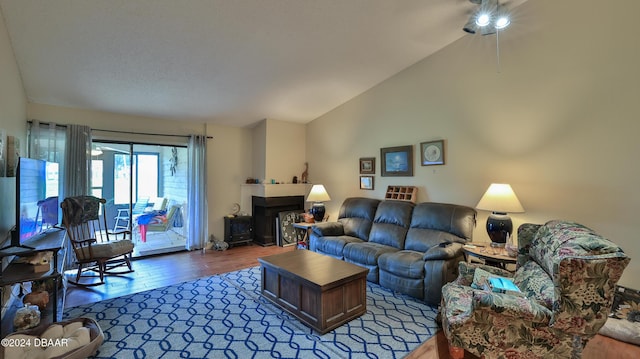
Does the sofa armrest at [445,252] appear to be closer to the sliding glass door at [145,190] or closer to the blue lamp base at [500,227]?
the blue lamp base at [500,227]

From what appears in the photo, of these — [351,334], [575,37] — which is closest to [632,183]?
[575,37]

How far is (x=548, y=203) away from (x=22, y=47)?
18.3 feet

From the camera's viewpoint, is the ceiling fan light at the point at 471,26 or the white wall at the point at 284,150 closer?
the ceiling fan light at the point at 471,26

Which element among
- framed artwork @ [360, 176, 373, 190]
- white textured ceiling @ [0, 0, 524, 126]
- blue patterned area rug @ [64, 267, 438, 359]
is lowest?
blue patterned area rug @ [64, 267, 438, 359]

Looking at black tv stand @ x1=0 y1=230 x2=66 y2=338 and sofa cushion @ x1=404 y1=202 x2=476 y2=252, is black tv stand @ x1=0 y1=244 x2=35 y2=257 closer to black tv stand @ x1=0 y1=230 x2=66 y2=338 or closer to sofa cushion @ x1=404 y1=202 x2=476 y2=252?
black tv stand @ x1=0 y1=230 x2=66 y2=338

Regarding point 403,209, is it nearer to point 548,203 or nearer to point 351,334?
point 548,203

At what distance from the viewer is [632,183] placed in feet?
8.17

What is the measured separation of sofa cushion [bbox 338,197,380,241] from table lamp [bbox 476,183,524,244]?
1683 mm

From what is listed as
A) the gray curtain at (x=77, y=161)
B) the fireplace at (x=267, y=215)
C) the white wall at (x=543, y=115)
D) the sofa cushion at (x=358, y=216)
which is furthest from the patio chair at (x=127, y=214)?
the white wall at (x=543, y=115)

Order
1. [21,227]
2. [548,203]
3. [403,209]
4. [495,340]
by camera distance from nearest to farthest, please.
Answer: [495,340] → [21,227] → [548,203] → [403,209]

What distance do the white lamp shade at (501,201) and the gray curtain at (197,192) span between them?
445 centimetres

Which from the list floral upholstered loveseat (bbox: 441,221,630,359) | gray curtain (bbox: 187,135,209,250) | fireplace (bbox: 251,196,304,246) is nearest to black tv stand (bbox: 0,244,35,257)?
gray curtain (bbox: 187,135,209,250)

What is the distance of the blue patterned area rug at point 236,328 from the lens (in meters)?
A: 2.17

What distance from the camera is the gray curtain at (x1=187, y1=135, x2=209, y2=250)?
16.7ft
